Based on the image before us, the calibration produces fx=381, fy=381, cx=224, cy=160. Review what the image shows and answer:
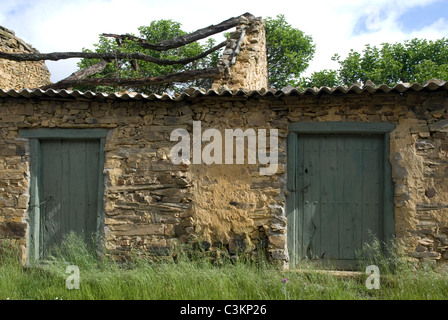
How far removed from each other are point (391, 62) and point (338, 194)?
13.7 metres

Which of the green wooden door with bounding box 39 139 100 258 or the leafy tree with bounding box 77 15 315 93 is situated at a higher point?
the leafy tree with bounding box 77 15 315 93

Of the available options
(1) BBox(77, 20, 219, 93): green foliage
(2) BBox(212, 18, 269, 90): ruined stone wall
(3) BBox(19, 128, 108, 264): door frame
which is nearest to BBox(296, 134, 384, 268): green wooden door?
(2) BBox(212, 18, 269, 90): ruined stone wall

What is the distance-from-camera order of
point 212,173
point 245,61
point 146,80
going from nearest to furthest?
point 212,173
point 245,61
point 146,80

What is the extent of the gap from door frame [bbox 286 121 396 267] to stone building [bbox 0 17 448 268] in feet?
0.04

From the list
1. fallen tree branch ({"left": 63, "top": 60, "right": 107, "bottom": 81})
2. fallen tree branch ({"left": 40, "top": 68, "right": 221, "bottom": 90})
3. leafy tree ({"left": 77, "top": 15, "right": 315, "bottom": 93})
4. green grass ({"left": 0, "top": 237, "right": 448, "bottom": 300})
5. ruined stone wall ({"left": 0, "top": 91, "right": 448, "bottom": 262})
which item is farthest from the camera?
leafy tree ({"left": 77, "top": 15, "right": 315, "bottom": 93})

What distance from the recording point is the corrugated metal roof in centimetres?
440

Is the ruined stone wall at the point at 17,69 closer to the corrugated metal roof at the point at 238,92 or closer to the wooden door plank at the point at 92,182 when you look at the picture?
the corrugated metal roof at the point at 238,92

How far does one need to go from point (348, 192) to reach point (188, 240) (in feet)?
7.13

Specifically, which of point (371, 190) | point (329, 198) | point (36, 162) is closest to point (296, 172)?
point (329, 198)

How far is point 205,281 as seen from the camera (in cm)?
416

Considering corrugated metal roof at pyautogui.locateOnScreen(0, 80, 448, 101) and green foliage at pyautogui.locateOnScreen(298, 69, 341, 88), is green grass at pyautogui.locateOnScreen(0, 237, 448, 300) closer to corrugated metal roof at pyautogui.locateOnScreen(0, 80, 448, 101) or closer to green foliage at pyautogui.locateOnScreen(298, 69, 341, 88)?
corrugated metal roof at pyautogui.locateOnScreen(0, 80, 448, 101)

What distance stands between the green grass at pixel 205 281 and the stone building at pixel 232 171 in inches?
10.8

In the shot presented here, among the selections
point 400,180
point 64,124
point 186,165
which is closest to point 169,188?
point 186,165

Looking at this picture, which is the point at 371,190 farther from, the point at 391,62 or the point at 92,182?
the point at 391,62
